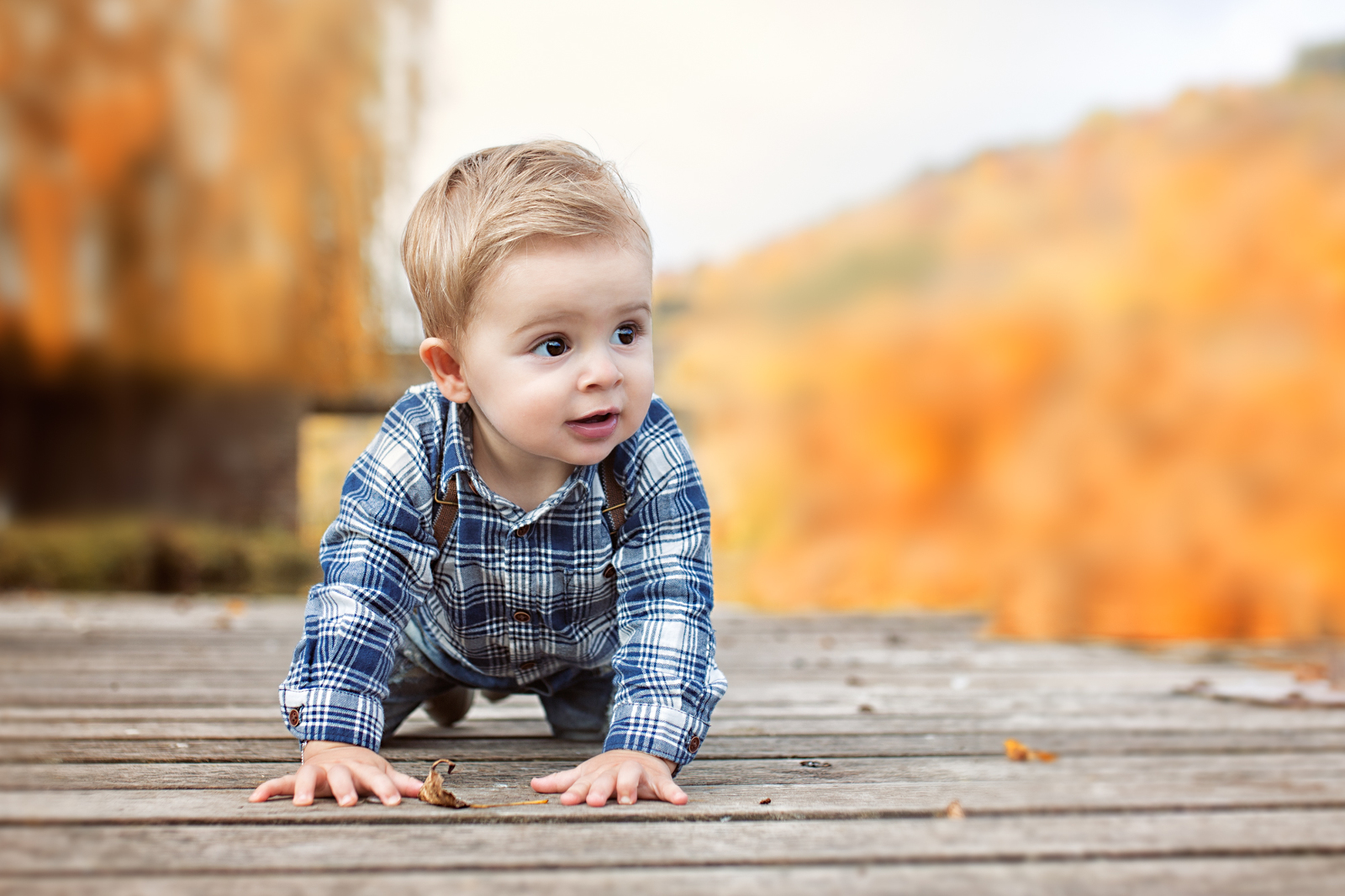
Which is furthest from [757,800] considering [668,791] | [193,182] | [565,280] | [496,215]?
[193,182]

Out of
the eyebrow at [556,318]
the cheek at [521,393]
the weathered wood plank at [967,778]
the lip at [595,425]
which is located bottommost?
the weathered wood plank at [967,778]

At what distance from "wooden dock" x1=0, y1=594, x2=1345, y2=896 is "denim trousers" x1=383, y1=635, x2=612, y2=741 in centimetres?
5

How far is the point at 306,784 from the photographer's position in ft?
4.22

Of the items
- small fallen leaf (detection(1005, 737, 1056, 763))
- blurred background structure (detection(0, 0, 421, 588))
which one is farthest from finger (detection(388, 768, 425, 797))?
blurred background structure (detection(0, 0, 421, 588))

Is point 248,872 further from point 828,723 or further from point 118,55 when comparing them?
point 118,55

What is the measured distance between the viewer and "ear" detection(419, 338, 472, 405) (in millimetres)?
1492

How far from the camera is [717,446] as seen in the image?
8.02 meters

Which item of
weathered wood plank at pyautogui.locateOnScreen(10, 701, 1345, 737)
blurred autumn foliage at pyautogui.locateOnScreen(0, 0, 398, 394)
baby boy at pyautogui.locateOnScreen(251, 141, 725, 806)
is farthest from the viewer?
blurred autumn foliage at pyautogui.locateOnScreen(0, 0, 398, 394)

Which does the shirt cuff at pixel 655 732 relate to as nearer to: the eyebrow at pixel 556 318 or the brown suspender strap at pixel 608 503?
the brown suspender strap at pixel 608 503

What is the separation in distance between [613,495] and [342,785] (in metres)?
0.51

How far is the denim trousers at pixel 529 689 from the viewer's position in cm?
168

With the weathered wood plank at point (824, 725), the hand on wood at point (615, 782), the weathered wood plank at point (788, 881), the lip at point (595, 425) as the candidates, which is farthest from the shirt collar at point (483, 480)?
the weathered wood plank at point (788, 881)

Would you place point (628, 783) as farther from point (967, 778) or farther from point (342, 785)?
point (967, 778)

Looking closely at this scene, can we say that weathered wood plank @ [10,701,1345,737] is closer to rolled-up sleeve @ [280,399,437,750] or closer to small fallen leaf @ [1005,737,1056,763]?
small fallen leaf @ [1005,737,1056,763]
